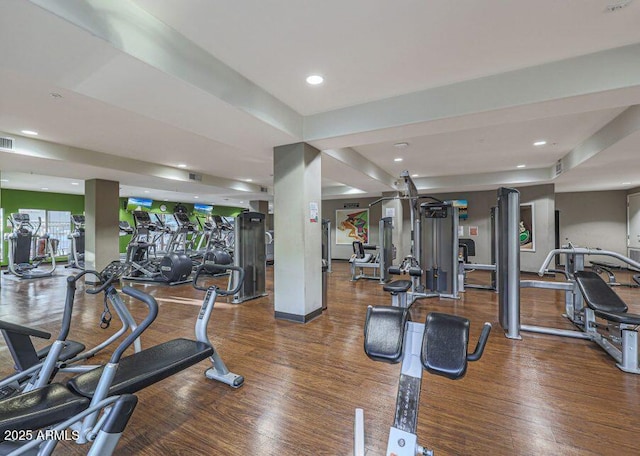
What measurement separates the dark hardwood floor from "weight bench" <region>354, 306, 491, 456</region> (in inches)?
22.3

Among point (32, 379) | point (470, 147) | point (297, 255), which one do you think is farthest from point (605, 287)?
point (32, 379)

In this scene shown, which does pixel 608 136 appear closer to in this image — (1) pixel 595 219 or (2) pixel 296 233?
(2) pixel 296 233

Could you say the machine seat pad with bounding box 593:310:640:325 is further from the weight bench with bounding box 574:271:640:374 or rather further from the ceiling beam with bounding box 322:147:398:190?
the ceiling beam with bounding box 322:147:398:190

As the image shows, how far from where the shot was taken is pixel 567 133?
15.0 ft

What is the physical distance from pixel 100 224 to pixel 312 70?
6117mm

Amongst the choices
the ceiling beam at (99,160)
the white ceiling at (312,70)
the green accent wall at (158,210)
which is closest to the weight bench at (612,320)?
the white ceiling at (312,70)

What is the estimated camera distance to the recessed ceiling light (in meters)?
2.93

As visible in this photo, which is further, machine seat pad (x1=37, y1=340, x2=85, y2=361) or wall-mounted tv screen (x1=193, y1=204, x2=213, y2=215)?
wall-mounted tv screen (x1=193, y1=204, x2=213, y2=215)

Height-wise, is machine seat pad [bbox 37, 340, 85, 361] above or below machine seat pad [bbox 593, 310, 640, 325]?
below

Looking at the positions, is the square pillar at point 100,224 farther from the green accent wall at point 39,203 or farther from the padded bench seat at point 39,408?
the padded bench seat at point 39,408

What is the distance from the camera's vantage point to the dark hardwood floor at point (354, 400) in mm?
1753

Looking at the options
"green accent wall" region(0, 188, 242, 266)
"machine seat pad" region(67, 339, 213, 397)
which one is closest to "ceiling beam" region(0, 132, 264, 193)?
"green accent wall" region(0, 188, 242, 266)

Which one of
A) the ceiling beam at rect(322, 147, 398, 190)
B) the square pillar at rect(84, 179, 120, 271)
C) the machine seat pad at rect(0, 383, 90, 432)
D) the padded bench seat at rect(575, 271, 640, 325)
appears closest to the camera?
the machine seat pad at rect(0, 383, 90, 432)

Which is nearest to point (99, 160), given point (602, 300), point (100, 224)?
point (100, 224)
